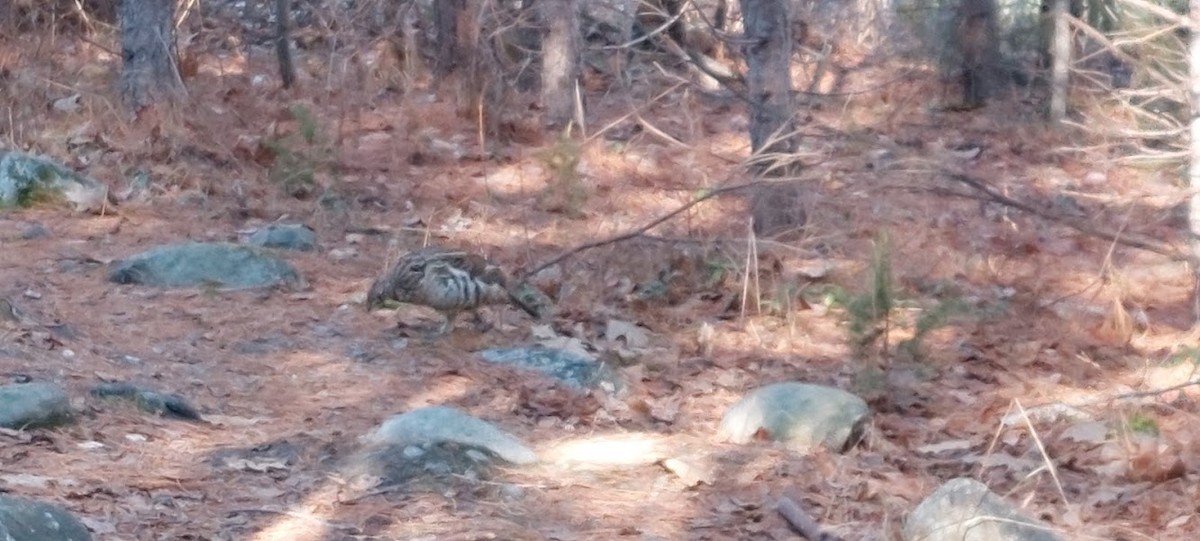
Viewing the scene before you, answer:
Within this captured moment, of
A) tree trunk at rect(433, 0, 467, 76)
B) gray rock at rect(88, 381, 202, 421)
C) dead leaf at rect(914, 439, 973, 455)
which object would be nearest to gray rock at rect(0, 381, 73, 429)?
gray rock at rect(88, 381, 202, 421)

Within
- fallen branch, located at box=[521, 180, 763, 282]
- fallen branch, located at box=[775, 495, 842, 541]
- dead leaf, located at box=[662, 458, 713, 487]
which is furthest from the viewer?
fallen branch, located at box=[521, 180, 763, 282]

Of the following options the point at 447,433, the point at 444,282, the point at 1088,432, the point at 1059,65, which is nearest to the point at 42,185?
the point at 444,282

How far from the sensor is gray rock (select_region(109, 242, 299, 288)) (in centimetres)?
798

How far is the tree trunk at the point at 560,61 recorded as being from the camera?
44.8ft

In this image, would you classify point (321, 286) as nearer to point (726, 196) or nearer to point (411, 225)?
point (411, 225)

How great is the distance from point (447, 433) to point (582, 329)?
2365 mm

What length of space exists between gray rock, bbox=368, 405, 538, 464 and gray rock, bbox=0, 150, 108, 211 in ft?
16.8

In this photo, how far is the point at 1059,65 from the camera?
47.8 feet

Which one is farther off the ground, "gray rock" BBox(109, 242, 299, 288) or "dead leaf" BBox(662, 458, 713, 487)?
"gray rock" BBox(109, 242, 299, 288)

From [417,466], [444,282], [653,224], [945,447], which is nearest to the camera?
[417,466]

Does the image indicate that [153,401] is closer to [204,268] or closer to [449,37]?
[204,268]

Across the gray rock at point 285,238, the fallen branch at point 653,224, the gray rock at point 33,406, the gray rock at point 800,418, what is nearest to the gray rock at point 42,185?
the gray rock at point 285,238

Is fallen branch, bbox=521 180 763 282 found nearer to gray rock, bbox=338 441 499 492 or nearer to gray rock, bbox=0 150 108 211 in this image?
gray rock, bbox=338 441 499 492

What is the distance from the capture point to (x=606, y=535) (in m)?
4.68
